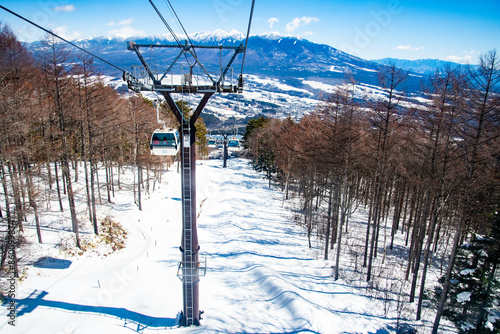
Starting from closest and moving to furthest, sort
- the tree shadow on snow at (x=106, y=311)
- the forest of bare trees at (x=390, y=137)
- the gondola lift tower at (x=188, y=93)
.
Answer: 1. the gondola lift tower at (x=188, y=93)
2. the tree shadow on snow at (x=106, y=311)
3. the forest of bare trees at (x=390, y=137)

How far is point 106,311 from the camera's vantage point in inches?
451

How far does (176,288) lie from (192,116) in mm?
9472

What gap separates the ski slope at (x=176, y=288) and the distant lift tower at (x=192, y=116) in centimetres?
157

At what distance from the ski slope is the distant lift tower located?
1572 mm

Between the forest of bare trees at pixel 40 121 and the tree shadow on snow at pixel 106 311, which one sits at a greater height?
the forest of bare trees at pixel 40 121

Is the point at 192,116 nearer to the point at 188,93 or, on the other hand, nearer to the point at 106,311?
the point at 188,93

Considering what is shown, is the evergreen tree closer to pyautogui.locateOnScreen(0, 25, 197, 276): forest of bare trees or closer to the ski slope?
the ski slope

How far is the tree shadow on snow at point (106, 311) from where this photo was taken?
1060 centimetres

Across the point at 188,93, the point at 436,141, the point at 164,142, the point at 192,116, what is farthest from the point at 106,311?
the point at 436,141

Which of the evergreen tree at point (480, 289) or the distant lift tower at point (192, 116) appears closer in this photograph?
the distant lift tower at point (192, 116)

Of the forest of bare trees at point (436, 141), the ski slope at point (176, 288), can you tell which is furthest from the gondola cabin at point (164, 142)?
the forest of bare trees at point (436, 141)

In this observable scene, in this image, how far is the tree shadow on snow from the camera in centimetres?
1060

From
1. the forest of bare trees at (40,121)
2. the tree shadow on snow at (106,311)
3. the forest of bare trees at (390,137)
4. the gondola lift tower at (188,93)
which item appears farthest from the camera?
the forest of bare trees at (40,121)

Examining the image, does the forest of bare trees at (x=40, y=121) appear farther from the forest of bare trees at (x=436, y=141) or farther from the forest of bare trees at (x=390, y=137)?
the forest of bare trees at (x=436, y=141)
